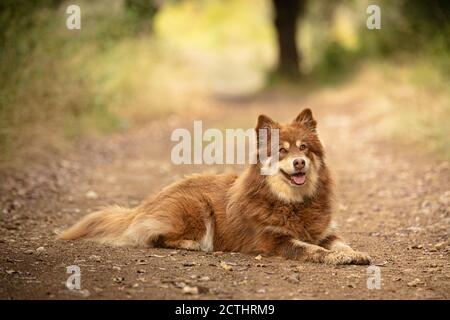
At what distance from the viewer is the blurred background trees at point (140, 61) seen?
1222 cm

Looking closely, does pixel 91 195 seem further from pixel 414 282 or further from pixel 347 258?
pixel 414 282

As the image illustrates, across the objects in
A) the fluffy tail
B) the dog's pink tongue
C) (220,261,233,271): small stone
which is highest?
the dog's pink tongue

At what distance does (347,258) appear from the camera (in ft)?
20.9

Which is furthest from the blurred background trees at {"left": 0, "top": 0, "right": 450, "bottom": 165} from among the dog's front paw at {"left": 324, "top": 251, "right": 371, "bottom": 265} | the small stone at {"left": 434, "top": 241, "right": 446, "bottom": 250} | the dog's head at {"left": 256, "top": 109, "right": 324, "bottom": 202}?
the dog's front paw at {"left": 324, "top": 251, "right": 371, "bottom": 265}

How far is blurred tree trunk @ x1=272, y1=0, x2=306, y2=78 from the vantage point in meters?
24.8

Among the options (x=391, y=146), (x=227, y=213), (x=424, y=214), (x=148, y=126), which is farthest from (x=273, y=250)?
(x=148, y=126)

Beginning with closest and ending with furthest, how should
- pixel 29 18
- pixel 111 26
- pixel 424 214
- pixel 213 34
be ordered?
1. pixel 424 214
2. pixel 29 18
3. pixel 111 26
4. pixel 213 34

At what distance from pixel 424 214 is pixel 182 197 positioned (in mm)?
3378

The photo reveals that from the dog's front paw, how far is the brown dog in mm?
140

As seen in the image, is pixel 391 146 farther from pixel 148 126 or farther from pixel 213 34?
pixel 213 34

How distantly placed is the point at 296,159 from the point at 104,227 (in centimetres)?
212

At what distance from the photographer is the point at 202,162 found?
13.1 m

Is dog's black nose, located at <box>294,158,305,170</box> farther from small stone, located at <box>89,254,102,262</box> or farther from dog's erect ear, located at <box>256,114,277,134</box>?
small stone, located at <box>89,254,102,262</box>

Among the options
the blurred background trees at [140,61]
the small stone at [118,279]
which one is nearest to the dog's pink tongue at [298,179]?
the small stone at [118,279]
